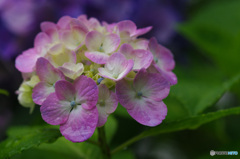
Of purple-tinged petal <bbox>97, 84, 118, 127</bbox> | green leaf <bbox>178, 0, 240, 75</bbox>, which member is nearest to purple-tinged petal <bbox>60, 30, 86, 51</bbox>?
purple-tinged petal <bbox>97, 84, 118, 127</bbox>

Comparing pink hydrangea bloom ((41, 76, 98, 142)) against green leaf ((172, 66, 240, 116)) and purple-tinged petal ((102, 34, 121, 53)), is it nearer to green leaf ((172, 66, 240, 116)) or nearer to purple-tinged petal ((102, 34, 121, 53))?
purple-tinged petal ((102, 34, 121, 53))

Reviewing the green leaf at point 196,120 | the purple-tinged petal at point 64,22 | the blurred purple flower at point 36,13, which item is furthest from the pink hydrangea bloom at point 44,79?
the blurred purple flower at point 36,13

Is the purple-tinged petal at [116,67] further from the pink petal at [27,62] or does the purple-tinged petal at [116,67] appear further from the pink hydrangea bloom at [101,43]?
the pink petal at [27,62]

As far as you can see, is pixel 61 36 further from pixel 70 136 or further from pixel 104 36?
pixel 70 136

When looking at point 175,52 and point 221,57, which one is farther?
point 175,52

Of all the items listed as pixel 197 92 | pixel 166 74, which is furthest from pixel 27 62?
pixel 197 92

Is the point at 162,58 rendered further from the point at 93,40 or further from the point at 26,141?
the point at 26,141

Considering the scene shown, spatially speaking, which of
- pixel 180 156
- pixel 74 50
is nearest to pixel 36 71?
pixel 74 50
